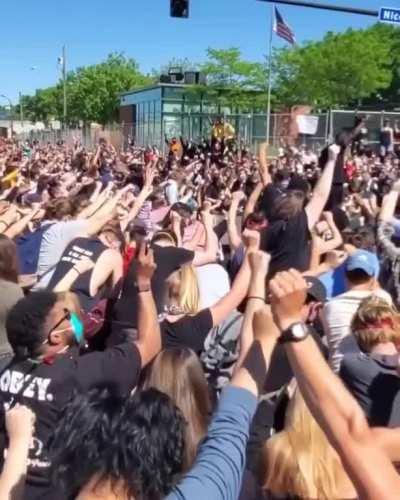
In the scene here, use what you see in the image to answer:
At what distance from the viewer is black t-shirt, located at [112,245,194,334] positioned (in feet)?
17.1

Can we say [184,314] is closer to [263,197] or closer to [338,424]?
Result: [338,424]

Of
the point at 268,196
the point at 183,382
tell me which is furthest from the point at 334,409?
the point at 268,196

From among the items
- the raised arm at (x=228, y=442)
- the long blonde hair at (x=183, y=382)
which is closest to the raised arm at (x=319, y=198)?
the long blonde hair at (x=183, y=382)

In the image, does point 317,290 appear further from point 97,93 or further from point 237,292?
point 97,93

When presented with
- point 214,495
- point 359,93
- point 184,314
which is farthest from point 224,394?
point 359,93

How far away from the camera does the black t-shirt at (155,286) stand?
520cm

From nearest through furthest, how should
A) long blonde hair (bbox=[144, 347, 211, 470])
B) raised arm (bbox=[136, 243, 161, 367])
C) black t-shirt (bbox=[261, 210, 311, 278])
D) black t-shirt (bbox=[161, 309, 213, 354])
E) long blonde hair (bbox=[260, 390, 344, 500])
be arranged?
1. long blonde hair (bbox=[260, 390, 344, 500])
2. long blonde hair (bbox=[144, 347, 211, 470])
3. raised arm (bbox=[136, 243, 161, 367])
4. black t-shirt (bbox=[161, 309, 213, 354])
5. black t-shirt (bbox=[261, 210, 311, 278])

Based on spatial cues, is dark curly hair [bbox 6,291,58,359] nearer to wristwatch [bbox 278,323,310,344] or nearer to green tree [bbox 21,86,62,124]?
wristwatch [bbox 278,323,310,344]

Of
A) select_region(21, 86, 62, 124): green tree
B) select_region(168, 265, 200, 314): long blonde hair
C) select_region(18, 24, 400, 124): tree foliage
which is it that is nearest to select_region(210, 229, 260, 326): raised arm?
select_region(168, 265, 200, 314): long blonde hair

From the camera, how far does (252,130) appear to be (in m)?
33.7

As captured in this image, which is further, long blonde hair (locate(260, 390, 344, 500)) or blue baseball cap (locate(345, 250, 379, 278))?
blue baseball cap (locate(345, 250, 379, 278))

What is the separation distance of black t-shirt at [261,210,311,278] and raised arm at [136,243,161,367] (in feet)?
10.4

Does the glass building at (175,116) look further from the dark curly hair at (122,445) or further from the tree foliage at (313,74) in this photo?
the dark curly hair at (122,445)

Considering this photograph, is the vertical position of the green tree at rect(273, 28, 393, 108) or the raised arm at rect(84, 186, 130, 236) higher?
the green tree at rect(273, 28, 393, 108)
